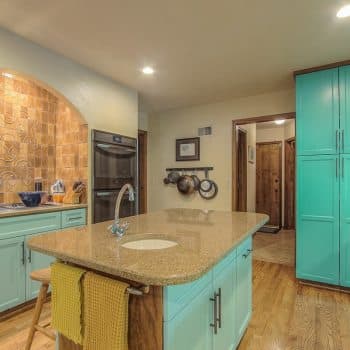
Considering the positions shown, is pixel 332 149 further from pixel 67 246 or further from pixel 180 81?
pixel 67 246

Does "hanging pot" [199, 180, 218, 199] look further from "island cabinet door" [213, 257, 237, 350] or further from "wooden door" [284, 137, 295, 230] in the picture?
"wooden door" [284, 137, 295, 230]

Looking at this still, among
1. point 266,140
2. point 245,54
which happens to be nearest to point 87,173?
point 245,54

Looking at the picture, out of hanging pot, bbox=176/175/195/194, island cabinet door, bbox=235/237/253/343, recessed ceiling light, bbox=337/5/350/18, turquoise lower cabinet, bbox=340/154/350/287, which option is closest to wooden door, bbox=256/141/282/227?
hanging pot, bbox=176/175/195/194

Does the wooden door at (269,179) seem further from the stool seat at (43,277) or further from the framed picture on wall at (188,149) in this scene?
the stool seat at (43,277)

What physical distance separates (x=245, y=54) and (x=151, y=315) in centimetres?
246

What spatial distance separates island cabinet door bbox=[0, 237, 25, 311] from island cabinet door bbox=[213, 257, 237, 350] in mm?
1787

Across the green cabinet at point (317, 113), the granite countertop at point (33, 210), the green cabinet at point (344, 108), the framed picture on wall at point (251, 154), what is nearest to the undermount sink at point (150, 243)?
the granite countertop at point (33, 210)

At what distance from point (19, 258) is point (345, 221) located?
3218 mm

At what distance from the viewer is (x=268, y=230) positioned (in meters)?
5.53

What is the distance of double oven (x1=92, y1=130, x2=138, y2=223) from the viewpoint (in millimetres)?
2838

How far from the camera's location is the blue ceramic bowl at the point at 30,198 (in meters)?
2.46

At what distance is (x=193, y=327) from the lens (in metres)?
1.08

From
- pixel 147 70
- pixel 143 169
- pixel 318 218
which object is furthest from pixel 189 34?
pixel 143 169

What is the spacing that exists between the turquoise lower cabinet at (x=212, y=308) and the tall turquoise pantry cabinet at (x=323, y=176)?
137cm
